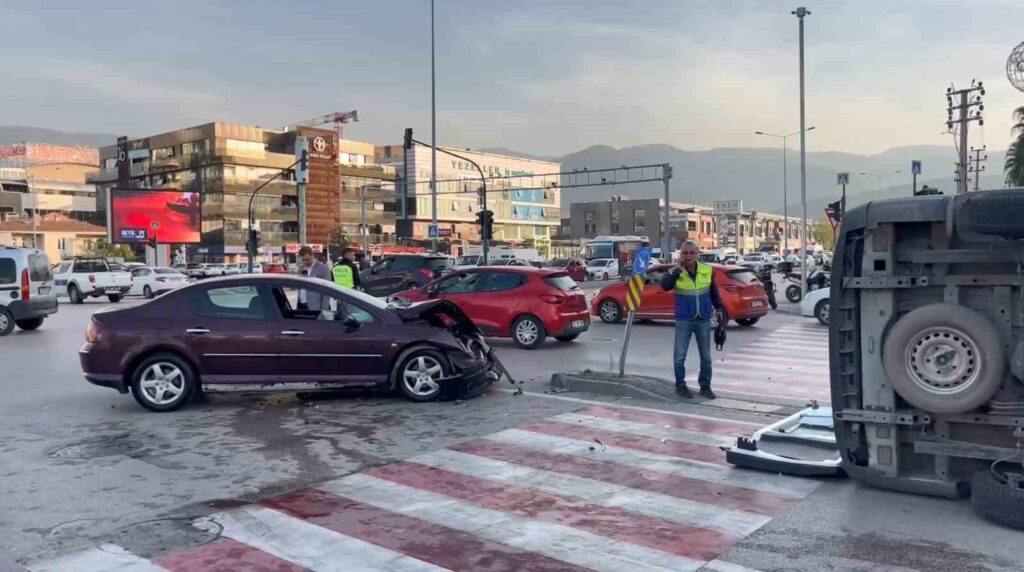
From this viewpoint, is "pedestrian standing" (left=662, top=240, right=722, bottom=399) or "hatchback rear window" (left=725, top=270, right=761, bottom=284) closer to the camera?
"pedestrian standing" (left=662, top=240, right=722, bottom=399)

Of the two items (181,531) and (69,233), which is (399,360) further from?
(69,233)

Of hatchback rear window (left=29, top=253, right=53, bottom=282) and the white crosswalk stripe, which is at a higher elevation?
hatchback rear window (left=29, top=253, right=53, bottom=282)

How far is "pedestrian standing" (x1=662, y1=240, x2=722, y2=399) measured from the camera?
30.8ft

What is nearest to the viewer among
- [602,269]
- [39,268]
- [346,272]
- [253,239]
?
[346,272]

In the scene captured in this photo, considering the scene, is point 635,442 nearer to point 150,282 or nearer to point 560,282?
point 560,282

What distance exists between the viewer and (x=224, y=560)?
4660 mm

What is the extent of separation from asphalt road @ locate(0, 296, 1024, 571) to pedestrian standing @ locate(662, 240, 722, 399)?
50 cm

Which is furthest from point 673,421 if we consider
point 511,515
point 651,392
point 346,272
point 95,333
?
point 346,272

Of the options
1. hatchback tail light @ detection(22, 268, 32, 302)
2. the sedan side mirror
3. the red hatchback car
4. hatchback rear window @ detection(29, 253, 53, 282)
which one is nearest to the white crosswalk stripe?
the sedan side mirror

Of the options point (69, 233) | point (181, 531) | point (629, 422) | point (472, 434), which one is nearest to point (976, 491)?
point (629, 422)

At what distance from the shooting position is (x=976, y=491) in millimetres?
5164

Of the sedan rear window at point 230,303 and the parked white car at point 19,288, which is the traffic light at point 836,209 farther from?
the parked white car at point 19,288

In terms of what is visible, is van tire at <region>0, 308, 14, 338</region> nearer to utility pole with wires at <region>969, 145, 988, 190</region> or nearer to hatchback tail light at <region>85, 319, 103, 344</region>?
hatchback tail light at <region>85, 319, 103, 344</region>

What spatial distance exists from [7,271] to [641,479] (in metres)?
17.1
